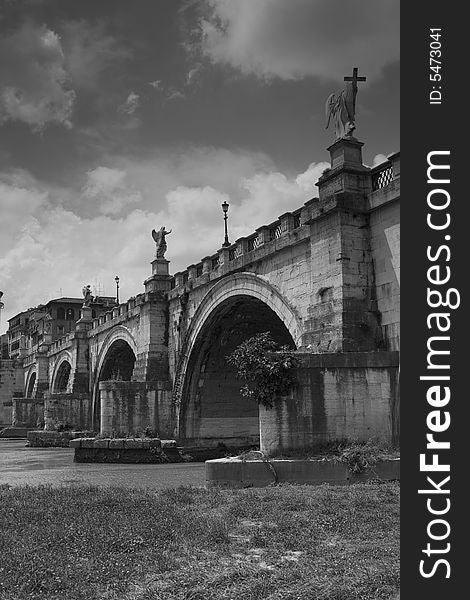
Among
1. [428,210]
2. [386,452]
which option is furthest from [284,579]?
[386,452]

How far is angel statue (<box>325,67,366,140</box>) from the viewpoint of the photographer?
2045 cm

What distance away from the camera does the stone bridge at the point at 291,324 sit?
1730 cm

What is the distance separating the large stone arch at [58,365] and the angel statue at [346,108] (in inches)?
1660

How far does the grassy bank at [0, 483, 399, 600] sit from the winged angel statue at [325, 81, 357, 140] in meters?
11.1

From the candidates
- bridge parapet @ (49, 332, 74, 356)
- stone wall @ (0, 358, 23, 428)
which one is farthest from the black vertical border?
stone wall @ (0, 358, 23, 428)

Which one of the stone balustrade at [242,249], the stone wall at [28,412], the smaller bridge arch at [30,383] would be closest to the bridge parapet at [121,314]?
the stone balustrade at [242,249]

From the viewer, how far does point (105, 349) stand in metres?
49.6

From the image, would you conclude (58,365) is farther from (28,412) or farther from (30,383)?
(30,383)

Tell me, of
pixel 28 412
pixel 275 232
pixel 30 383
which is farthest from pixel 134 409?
pixel 30 383

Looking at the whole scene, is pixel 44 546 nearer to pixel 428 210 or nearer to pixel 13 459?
pixel 428 210

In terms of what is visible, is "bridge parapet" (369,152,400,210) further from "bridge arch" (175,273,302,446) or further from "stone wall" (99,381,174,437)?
"stone wall" (99,381,174,437)

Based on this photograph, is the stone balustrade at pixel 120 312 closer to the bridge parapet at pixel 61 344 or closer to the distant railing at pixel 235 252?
the bridge parapet at pixel 61 344

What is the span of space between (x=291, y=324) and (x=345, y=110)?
7.18m

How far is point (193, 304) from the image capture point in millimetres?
33750
